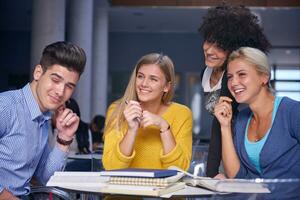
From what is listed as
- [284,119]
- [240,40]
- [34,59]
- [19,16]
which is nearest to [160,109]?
[240,40]

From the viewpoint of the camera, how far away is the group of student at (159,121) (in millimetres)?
2191

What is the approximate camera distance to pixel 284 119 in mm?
2182

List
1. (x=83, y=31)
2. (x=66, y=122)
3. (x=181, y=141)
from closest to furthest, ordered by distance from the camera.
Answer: (x=66, y=122) < (x=181, y=141) < (x=83, y=31)

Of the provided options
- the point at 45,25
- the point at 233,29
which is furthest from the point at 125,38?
the point at 233,29

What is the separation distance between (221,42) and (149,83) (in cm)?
43

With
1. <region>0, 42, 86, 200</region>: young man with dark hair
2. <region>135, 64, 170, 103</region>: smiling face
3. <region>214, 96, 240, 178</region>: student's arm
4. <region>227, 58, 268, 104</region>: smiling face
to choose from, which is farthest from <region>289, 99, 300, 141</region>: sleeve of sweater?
<region>0, 42, 86, 200</region>: young man with dark hair

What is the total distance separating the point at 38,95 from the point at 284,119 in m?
1.06

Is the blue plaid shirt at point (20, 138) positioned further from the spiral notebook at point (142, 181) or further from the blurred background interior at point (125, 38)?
the blurred background interior at point (125, 38)

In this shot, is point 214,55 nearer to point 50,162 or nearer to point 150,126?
point 150,126

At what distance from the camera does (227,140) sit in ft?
7.55

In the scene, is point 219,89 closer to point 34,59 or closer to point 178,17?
point 34,59

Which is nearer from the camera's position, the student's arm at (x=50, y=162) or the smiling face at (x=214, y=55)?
the student's arm at (x=50, y=162)


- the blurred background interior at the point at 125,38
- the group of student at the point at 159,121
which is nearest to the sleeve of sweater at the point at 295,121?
the group of student at the point at 159,121

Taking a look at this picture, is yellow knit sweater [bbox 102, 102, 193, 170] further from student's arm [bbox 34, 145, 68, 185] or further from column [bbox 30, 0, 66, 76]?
column [bbox 30, 0, 66, 76]
